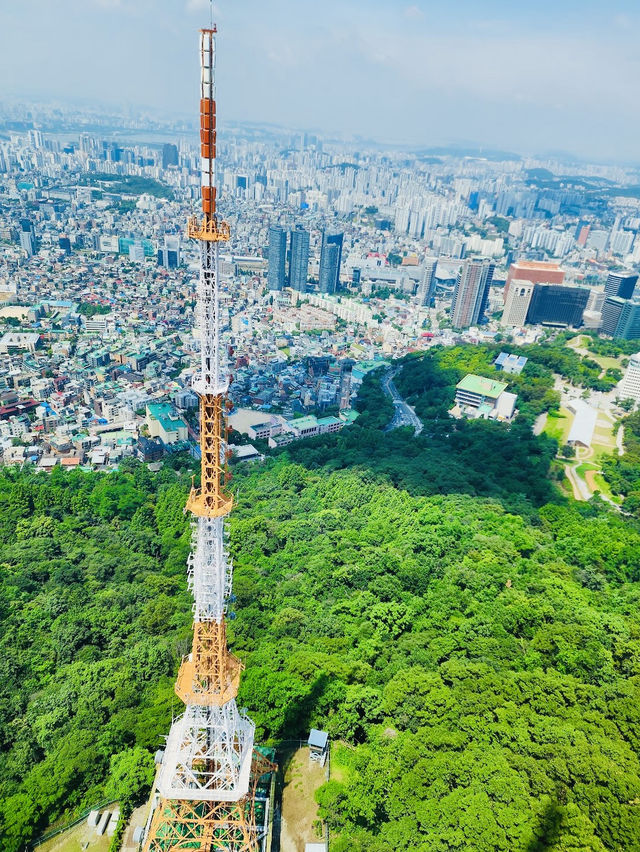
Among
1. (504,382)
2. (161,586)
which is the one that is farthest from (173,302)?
(161,586)

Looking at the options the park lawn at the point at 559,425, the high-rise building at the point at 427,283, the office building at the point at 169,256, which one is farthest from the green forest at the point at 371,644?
the office building at the point at 169,256

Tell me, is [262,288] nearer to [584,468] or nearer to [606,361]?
[606,361]

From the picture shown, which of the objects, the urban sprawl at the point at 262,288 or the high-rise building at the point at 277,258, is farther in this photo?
the high-rise building at the point at 277,258

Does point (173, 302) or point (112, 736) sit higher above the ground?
point (112, 736)

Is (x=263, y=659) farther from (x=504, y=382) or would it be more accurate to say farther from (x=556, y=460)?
(x=504, y=382)

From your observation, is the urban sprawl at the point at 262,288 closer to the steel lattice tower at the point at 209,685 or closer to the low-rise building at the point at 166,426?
the low-rise building at the point at 166,426

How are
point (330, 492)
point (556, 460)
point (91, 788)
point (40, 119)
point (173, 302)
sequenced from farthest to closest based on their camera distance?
1. point (40, 119)
2. point (173, 302)
3. point (556, 460)
4. point (330, 492)
5. point (91, 788)

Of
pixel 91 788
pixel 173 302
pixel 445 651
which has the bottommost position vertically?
pixel 173 302
